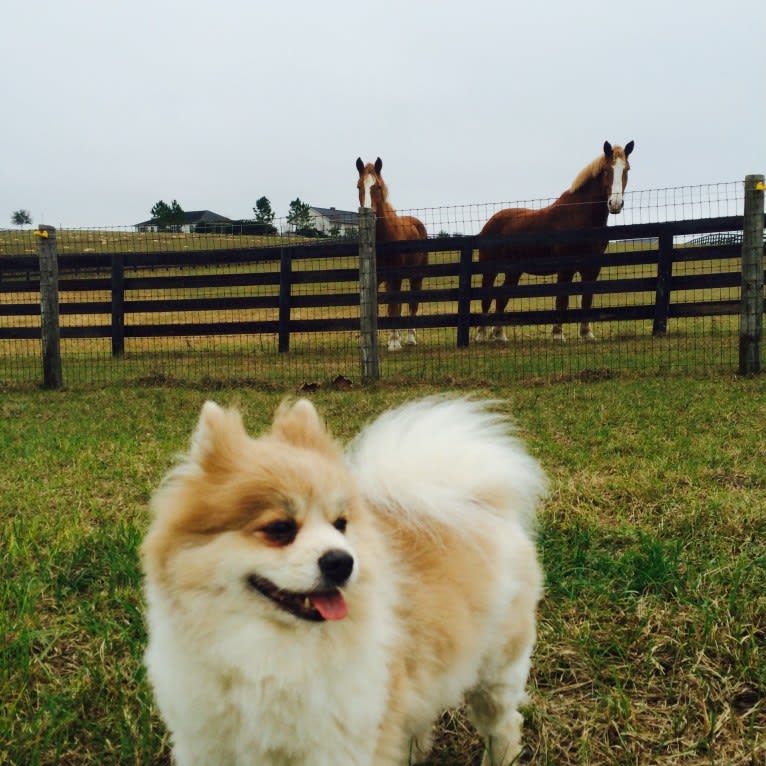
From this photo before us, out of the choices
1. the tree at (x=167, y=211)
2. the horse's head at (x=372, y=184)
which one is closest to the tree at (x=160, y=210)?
the tree at (x=167, y=211)

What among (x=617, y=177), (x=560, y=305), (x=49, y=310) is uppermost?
(x=617, y=177)

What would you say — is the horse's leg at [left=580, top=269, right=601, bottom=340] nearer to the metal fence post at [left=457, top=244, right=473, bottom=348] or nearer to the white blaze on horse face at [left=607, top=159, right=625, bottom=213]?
the white blaze on horse face at [left=607, top=159, right=625, bottom=213]

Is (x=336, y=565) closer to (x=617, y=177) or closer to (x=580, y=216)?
(x=617, y=177)

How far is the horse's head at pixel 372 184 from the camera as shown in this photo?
37.5ft

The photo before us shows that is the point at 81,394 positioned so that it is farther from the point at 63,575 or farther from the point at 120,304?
the point at 63,575

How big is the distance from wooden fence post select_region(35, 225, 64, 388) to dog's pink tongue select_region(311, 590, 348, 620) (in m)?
7.78

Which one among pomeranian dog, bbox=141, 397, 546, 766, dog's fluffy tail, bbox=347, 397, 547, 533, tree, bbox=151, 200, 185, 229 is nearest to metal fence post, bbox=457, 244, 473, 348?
dog's fluffy tail, bbox=347, 397, 547, 533

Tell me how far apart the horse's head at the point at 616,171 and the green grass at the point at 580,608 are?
6408 millimetres

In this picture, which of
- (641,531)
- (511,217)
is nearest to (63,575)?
(641,531)

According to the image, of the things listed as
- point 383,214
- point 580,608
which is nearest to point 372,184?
point 383,214

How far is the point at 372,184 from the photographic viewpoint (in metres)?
11.6

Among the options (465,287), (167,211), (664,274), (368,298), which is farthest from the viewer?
(167,211)

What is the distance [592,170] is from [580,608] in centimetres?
956

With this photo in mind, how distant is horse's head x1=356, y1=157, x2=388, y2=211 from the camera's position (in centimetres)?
1143
